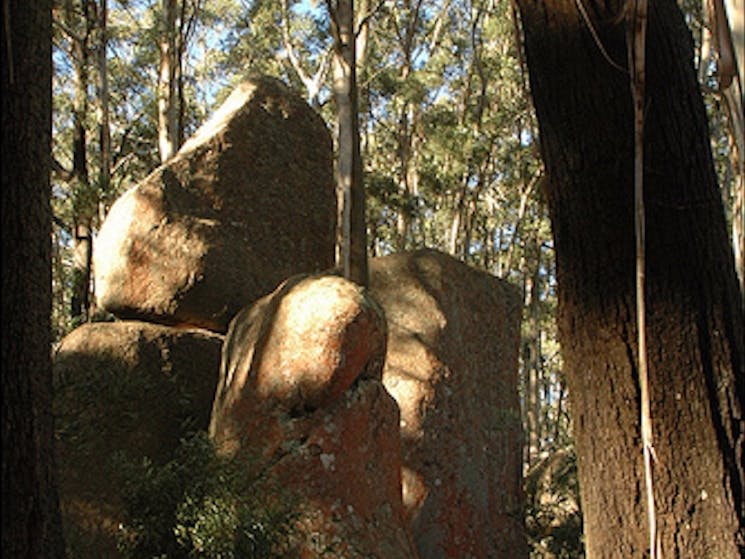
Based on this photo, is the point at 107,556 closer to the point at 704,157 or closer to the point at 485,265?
the point at 704,157

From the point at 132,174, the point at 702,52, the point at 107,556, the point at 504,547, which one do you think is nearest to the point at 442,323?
the point at 504,547

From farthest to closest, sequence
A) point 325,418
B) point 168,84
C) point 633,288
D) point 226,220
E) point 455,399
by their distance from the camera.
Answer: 1. point 168,84
2. point 455,399
3. point 226,220
4. point 325,418
5. point 633,288

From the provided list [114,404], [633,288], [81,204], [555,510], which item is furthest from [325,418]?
[81,204]

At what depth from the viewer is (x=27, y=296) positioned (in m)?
3.39

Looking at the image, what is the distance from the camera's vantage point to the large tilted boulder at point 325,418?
6.42 metres

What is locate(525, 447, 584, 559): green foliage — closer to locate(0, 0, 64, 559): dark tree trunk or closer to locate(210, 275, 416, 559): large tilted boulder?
locate(210, 275, 416, 559): large tilted boulder

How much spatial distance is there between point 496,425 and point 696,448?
7150 millimetres

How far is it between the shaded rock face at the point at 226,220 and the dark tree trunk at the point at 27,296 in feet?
15.5

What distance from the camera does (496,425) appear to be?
945 cm

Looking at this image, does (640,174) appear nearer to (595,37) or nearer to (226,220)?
(595,37)

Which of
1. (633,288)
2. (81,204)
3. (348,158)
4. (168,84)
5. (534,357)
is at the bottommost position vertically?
(633,288)

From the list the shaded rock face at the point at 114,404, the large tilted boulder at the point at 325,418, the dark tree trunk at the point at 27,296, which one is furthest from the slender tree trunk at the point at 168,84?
the dark tree trunk at the point at 27,296

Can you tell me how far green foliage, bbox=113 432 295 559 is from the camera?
5.34m

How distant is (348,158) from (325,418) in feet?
12.1
